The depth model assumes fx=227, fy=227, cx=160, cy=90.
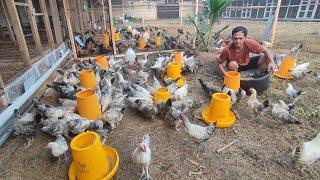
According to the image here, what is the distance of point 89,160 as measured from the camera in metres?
2.41

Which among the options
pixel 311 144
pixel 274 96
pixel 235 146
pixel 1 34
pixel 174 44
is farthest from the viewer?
pixel 1 34

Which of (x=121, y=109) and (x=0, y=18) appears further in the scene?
(x=0, y=18)

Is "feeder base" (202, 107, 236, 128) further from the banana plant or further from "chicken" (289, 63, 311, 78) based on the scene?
the banana plant

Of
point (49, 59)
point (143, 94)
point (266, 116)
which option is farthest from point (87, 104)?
point (49, 59)

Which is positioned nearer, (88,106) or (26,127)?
(26,127)

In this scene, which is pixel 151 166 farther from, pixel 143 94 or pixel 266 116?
pixel 266 116

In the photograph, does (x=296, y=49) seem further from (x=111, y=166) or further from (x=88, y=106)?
(x=111, y=166)

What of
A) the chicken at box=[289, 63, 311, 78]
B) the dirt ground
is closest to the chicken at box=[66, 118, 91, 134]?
the dirt ground

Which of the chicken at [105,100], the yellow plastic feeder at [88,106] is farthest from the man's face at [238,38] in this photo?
the yellow plastic feeder at [88,106]

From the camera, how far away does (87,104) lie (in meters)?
3.58

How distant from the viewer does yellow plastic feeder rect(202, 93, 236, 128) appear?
3.63 metres

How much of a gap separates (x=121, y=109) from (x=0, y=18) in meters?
9.89

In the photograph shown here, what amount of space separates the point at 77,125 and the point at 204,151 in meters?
1.82

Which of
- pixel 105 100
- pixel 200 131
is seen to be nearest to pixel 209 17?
pixel 105 100
